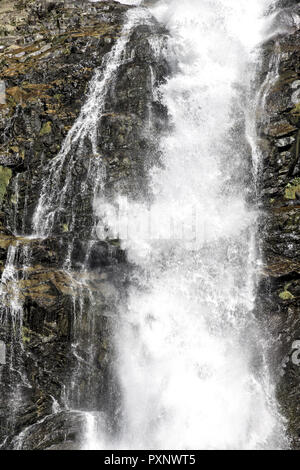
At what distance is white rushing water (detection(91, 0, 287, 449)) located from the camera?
12375mm

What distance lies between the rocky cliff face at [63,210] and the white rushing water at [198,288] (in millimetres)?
834

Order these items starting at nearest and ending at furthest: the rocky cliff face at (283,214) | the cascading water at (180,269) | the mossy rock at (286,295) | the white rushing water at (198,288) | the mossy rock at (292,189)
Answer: the white rushing water at (198,288), the cascading water at (180,269), the rocky cliff face at (283,214), the mossy rock at (286,295), the mossy rock at (292,189)

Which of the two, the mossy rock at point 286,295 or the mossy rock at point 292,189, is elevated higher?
the mossy rock at point 292,189

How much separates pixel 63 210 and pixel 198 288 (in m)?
6.28

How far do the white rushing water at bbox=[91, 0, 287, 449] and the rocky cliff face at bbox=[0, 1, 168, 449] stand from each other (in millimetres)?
834

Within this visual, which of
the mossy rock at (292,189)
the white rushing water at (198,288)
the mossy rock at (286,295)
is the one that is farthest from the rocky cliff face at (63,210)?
the mossy rock at (286,295)

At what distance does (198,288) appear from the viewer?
576 inches

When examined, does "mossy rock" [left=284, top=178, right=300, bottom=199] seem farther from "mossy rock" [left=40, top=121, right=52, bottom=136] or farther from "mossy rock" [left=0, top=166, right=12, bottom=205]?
"mossy rock" [left=0, top=166, right=12, bottom=205]

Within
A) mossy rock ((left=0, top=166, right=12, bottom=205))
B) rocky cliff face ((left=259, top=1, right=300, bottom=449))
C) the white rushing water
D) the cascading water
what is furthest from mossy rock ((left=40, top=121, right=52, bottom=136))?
rocky cliff face ((left=259, top=1, right=300, bottom=449))

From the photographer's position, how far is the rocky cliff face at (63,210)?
1280 cm

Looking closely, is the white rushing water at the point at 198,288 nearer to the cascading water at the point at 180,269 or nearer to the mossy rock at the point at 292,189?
the cascading water at the point at 180,269

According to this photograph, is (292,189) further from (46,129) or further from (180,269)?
(46,129)
